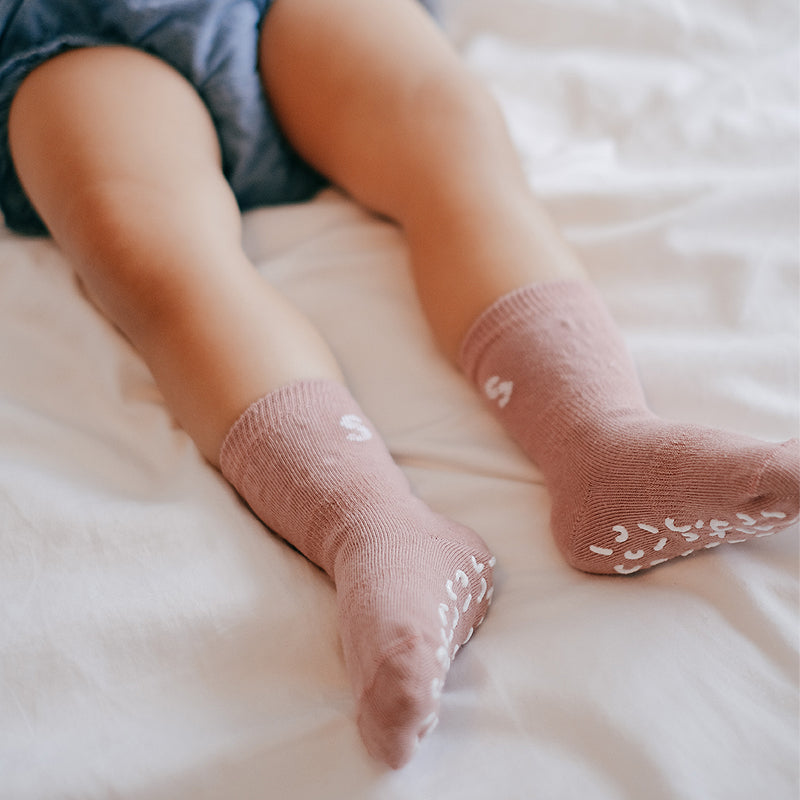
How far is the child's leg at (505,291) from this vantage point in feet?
1.80

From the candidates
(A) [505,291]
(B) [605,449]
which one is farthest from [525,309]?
(B) [605,449]

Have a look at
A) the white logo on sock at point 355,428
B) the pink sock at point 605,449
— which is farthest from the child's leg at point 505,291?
the white logo on sock at point 355,428

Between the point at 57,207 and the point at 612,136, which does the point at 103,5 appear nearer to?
the point at 57,207

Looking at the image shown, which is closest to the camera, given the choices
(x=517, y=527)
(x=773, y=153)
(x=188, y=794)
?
(x=188, y=794)

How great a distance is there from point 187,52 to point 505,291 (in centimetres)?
37

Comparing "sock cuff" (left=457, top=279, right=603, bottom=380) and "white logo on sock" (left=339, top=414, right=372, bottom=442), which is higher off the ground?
"sock cuff" (left=457, top=279, right=603, bottom=380)

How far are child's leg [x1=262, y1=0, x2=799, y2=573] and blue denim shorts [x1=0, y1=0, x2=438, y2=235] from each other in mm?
31

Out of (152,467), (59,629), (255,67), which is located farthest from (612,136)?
(59,629)

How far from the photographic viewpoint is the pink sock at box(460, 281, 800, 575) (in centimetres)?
53

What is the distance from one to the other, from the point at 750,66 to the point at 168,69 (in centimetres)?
61

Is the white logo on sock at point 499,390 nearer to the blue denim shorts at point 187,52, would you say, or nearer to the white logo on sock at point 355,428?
the white logo on sock at point 355,428

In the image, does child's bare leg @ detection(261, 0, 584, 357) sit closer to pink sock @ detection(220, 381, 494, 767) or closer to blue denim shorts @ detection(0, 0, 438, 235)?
blue denim shorts @ detection(0, 0, 438, 235)

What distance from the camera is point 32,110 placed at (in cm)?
73

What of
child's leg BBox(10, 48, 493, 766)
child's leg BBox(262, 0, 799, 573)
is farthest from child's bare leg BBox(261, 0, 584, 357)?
child's leg BBox(10, 48, 493, 766)
